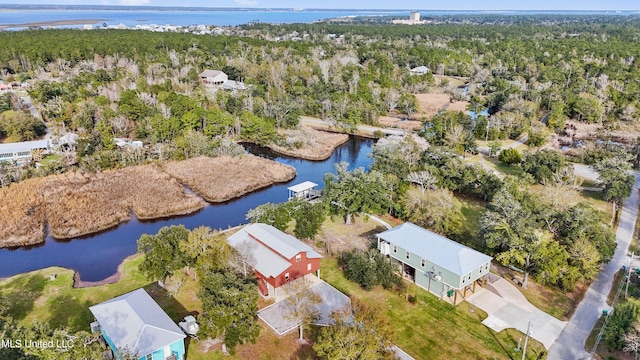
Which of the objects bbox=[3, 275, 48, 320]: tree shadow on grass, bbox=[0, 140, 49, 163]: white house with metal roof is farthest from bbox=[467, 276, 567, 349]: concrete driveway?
bbox=[0, 140, 49, 163]: white house with metal roof

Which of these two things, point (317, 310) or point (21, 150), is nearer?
point (317, 310)

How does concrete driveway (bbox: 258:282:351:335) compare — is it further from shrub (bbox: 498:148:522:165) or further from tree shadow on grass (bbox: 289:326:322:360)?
shrub (bbox: 498:148:522:165)

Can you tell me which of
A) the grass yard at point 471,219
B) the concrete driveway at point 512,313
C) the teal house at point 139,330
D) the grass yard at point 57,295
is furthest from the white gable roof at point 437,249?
the grass yard at point 57,295

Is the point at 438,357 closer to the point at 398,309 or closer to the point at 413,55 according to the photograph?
the point at 398,309

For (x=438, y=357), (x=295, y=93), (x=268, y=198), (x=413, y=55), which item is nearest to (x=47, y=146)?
(x=268, y=198)

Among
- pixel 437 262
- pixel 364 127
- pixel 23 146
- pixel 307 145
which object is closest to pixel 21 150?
pixel 23 146

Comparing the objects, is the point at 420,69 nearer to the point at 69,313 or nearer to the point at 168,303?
the point at 168,303
